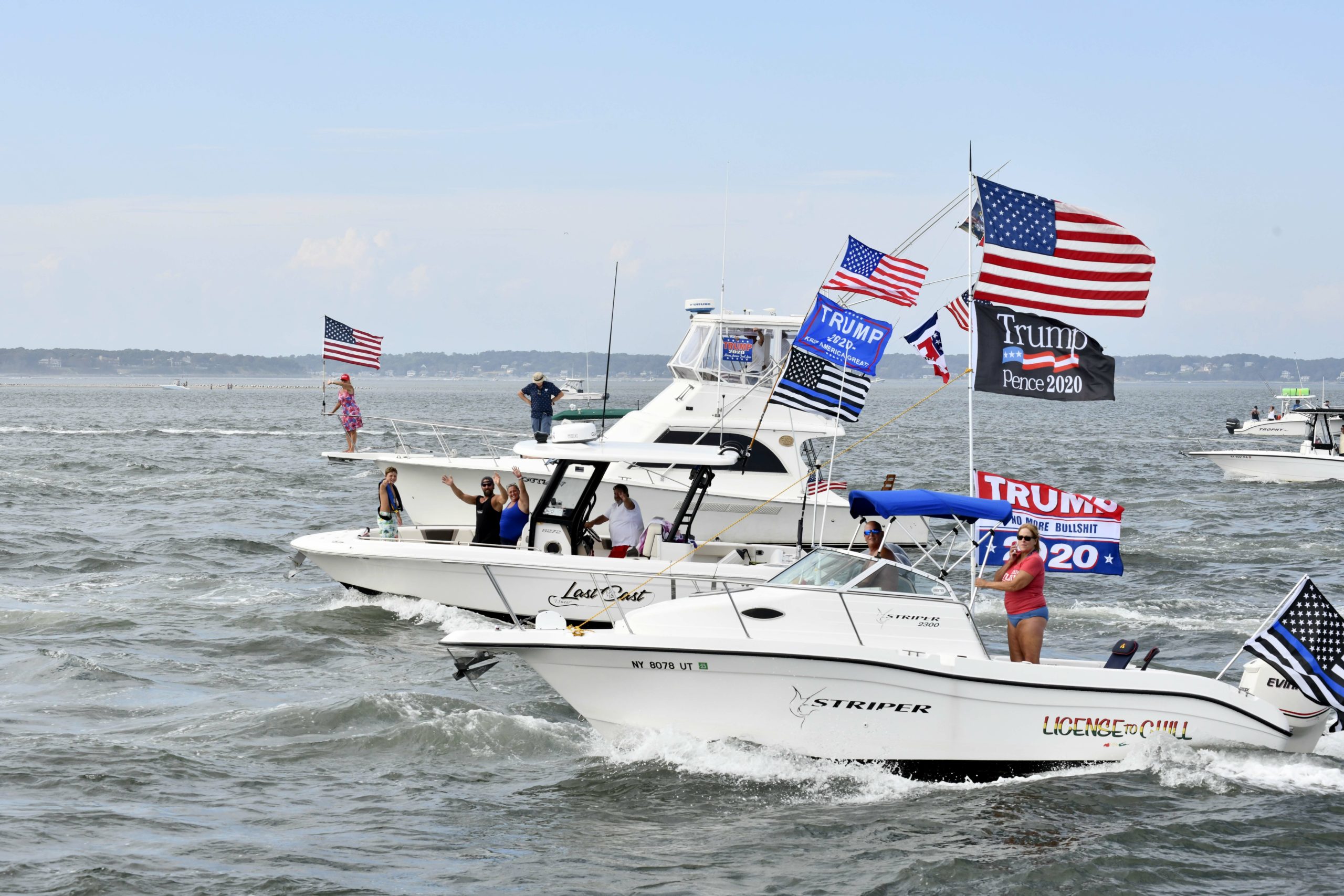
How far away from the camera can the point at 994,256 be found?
11367mm

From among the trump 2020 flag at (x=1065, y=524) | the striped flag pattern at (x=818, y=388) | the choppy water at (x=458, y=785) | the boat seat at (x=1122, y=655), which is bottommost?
the choppy water at (x=458, y=785)

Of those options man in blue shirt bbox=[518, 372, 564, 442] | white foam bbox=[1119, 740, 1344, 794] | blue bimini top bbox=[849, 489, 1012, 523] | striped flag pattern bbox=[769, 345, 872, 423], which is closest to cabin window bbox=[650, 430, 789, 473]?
man in blue shirt bbox=[518, 372, 564, 442]

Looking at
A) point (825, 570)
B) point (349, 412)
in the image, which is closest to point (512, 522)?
point (825, 570)

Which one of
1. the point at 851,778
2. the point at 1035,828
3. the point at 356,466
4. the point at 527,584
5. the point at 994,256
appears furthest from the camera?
the point at 356,466

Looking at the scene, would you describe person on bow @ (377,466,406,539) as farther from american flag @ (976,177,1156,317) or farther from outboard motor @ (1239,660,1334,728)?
outboard motor @ (1239,660,1334,728)

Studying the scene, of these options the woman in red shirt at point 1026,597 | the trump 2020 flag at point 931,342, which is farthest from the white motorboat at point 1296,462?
the woman in red shirt at point 1026,597

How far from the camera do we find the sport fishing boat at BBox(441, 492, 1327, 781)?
10.1 metres

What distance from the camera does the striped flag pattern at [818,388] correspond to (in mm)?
14180

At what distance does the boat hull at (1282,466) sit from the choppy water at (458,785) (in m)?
18.1

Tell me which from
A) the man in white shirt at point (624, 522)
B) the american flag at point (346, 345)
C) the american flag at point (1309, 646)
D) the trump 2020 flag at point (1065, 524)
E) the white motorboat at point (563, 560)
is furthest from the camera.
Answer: the american flag at point (346, 345)

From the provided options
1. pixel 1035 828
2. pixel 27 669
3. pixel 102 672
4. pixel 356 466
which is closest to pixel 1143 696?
pixel 1035 828

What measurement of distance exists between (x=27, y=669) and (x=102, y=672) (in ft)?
2.74

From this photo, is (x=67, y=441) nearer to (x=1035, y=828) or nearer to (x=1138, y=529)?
(x=1138, y=529)

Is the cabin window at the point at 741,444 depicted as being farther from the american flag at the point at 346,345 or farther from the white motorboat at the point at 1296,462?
the white motorboat at the point at 1296,462
